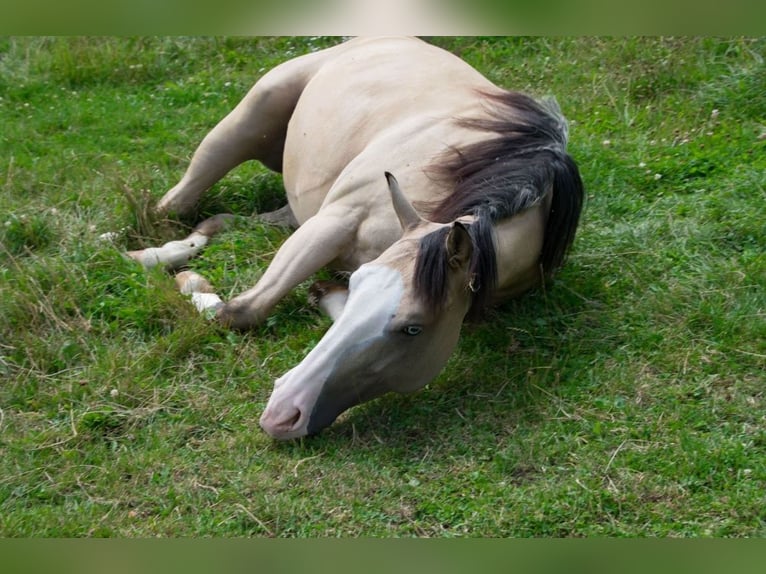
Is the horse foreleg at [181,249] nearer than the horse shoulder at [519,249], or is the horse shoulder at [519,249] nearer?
the horse shoulder at [519,249]

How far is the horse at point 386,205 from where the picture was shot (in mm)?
4770

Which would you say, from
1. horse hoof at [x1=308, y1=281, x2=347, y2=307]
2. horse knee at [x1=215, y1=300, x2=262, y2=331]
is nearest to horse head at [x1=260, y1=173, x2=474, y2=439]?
horse knee at [x1=215, y1=300, x2=262, y2=331]

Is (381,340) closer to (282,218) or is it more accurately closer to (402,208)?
(402,208)

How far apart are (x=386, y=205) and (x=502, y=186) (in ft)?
2.10

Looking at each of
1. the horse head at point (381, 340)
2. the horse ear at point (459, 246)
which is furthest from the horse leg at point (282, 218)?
the horse ear at point (459, 246)

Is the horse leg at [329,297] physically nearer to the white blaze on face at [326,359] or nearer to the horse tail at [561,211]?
the white blaze on face at [326,359]

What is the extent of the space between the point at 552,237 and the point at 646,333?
2.22 feet

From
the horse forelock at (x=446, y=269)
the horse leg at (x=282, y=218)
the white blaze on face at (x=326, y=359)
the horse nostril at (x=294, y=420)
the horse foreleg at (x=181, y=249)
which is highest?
the horse forelock at (x=446, y=269)

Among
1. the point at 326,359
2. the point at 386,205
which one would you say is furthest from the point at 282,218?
the point at 326,359

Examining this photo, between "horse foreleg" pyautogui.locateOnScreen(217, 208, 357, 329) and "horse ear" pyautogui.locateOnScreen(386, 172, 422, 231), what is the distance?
25.1 inches

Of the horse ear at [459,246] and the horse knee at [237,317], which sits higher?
the horse ear at [459,246]

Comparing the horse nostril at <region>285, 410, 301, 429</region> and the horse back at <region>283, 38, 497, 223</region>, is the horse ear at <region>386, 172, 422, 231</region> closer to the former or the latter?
the horse back at <region>283, 38, 497, 223</region>

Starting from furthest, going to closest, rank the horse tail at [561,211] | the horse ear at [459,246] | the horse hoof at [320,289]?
1. the horse hoof at [320,289]
2. the horse tail at [561,211]
3. the horse ear at [459,246]

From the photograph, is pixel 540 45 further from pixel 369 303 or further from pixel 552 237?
pixel 369 303
